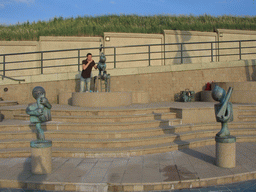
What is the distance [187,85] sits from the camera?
12.2 meters

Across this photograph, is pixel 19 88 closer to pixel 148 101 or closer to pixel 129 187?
pixel 148 101

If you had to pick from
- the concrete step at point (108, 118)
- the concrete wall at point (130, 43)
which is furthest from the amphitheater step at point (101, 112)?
the concrete wall at point (130, 43)

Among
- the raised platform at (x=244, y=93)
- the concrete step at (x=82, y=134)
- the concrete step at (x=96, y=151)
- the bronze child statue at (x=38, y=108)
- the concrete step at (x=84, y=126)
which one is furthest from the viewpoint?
the raised platform at (x=244, y=93)

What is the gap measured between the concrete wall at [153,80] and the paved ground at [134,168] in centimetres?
605

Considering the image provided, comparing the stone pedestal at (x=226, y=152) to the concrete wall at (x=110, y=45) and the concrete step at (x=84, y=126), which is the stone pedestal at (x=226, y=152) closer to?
the concrete step at (x=84, y=126)

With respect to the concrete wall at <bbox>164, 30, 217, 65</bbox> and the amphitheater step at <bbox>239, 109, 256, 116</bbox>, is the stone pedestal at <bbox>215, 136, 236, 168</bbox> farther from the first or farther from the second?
the concrete wall at <bbox>164, 30, 217, 65</bbox>

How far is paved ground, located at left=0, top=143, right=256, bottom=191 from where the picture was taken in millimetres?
4410

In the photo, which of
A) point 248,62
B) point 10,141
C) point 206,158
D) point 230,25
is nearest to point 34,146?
point 10,141

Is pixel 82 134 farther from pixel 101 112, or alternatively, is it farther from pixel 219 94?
pixel 219 94

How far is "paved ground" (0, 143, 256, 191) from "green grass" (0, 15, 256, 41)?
1187cm

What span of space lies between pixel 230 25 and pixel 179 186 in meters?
17.6

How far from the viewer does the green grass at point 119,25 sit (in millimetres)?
15625

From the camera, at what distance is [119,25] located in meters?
17.4

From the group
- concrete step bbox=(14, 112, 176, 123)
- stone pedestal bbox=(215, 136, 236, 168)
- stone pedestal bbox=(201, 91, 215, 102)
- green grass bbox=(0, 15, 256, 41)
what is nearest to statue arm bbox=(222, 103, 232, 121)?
stone pedestal bbox=(215, 136, 236, 168)
